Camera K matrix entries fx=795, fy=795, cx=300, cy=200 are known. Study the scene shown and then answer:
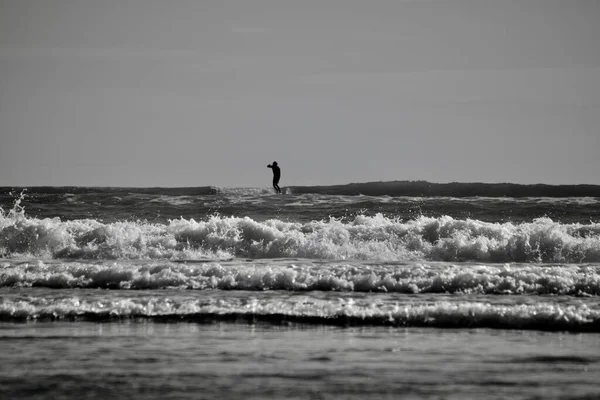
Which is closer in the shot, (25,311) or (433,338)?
(433,338)

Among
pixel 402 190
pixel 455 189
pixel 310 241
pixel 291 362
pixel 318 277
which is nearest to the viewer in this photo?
pixel 291 362

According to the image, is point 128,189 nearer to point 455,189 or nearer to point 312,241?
point 455,189

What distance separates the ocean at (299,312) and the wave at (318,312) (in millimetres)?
30

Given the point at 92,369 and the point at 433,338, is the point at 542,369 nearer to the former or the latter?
the point at 433,338

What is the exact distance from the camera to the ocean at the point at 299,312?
648 cm

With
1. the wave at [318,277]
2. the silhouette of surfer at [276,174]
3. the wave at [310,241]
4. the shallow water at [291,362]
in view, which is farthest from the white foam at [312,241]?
the silhouette of surfer at [276,174]

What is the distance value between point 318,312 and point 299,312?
0.24 metres

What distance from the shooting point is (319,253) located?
1695 cm

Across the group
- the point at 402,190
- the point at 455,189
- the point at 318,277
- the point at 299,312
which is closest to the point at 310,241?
the point at 318,277

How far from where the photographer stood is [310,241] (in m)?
17.3

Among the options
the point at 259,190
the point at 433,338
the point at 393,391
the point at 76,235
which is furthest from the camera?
the point at 259,190

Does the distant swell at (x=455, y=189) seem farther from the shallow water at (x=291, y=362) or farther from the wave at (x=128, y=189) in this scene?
the shallow water at (x=291, y=362)

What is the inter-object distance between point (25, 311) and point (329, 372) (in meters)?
5.08

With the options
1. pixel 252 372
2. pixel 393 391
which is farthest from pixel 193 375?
pixel 393 391
